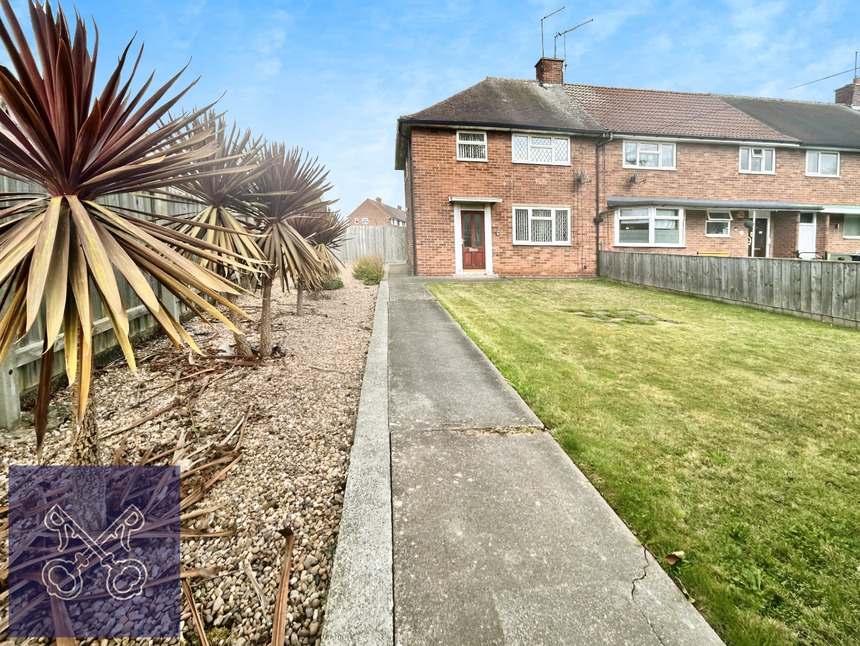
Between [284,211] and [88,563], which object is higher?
[284,211]

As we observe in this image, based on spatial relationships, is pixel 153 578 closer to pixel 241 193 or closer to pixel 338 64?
pixel 241 193

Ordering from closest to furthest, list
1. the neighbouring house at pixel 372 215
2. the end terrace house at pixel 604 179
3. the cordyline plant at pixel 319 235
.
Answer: the cordyline plant at pixel 319 235, the end terrace house at pixel 604 179, the neighbouring house at pixel 372 215

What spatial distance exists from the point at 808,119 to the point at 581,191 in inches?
544

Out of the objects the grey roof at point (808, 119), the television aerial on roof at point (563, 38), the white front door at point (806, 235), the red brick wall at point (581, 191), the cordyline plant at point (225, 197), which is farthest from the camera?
the grey roof at point (808, 119)

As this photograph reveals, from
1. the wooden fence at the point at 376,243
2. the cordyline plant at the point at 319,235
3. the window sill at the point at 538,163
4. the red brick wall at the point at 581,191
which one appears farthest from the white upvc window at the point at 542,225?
the wooden fence at the point at 376,243

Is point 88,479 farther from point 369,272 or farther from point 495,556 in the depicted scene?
point 369,272

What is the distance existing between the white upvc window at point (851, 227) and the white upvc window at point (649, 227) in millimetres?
8712

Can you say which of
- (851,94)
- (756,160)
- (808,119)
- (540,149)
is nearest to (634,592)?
(540,149)

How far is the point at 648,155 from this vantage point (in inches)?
616

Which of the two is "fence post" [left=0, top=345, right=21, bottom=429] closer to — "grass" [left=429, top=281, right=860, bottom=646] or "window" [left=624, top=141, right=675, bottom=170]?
"grass" [left=429, top=281, right=860, bottom=646]

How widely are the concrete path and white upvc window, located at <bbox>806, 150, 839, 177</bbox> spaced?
22.2 metres

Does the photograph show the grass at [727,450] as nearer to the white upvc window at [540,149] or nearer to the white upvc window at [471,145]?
the white upvc window at [471,145]

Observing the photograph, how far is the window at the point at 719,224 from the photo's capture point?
16.1 metres

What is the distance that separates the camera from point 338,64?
23.5 m
